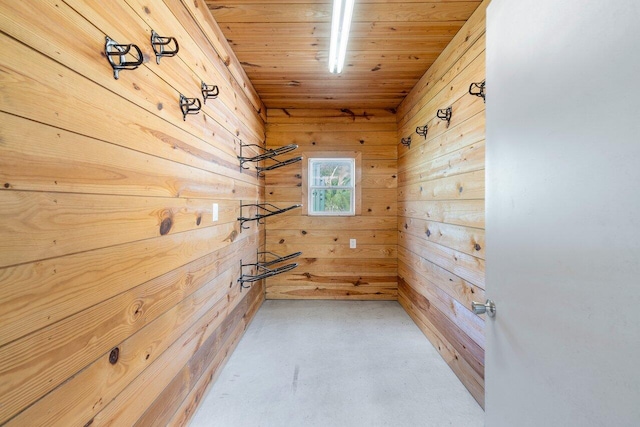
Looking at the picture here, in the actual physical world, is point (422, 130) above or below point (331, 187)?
above

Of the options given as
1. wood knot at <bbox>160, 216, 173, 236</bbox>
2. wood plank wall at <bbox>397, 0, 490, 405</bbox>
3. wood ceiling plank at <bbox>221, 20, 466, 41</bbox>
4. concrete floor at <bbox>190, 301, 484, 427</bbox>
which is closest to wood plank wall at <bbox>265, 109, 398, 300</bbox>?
wood plank wall at <bbox>397, 0, 490, 405</bbox>

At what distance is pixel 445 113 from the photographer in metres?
2.00

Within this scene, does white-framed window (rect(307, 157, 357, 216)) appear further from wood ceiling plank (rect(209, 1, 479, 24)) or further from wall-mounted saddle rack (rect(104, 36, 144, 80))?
wall-mounted saddle rack (rect(104, 36, 144, 80))

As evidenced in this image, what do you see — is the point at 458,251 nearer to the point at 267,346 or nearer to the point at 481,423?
the point at 481,423

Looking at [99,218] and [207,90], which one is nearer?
[99,218]

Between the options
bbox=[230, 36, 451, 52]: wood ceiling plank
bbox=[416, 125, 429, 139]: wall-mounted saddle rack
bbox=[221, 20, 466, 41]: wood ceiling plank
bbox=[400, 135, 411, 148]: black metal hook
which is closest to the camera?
bbox=[221, 20, 466, 41]: wood ceiling plank

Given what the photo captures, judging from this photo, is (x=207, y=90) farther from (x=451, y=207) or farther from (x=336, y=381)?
(x=336, y=381)

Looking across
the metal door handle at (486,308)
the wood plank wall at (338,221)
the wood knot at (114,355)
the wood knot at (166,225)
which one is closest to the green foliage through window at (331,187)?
the wood plank wall at (338,221)

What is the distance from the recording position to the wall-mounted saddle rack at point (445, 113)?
6.39ft

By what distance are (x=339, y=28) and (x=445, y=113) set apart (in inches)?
37.2

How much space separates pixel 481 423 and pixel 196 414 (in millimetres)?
1539

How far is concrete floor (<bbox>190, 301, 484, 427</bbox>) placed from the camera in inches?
59.6

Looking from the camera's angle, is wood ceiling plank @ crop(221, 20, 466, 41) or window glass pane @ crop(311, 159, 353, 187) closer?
wood ceiling plank @ crop(221, 20, 466, 41)

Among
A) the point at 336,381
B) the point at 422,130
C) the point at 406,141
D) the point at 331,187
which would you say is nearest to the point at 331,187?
the point at 331,187
